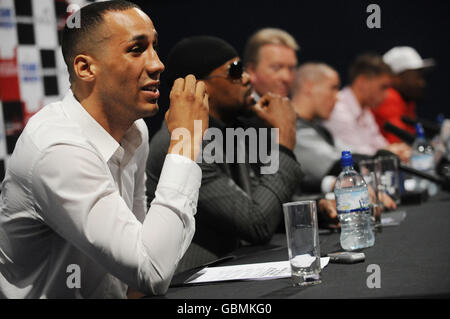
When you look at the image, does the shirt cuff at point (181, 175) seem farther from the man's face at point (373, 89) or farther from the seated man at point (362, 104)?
the man's face at point (373, 89)

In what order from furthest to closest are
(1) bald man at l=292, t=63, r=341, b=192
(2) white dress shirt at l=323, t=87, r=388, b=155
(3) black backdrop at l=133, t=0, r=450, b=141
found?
(2) white dress shirt at l=323, t=87, r=388, b=155, (3) black backdrop at l=133, t=0, r=450, b=141, (1) bald man at l=292, t=63, r=341, b=192

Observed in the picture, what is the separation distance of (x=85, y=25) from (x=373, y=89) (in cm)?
419

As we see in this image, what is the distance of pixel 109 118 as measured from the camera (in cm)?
124

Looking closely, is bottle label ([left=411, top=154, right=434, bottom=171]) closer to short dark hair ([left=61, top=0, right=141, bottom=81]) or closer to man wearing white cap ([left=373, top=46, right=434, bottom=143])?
short dark hair ([left=61, top=0, right=141, bottom=81])

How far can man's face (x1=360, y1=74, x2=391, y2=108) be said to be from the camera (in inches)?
198

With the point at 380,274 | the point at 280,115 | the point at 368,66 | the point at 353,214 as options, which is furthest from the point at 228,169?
the point at 368,66

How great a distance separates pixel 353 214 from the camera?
4.68 ft

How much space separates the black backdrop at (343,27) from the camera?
3875 millimetres

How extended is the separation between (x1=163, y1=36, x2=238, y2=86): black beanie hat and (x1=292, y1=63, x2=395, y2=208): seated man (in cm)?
40

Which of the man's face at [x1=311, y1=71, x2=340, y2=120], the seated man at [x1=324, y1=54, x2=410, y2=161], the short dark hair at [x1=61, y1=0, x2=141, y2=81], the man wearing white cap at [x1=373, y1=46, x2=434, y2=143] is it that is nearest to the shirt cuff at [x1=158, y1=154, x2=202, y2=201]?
the short dark hair at [x1=61, y1=0, x2=141, y2=81]

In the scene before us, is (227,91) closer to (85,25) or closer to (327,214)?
(327,214)

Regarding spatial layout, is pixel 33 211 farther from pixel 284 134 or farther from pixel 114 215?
pixel 284 134

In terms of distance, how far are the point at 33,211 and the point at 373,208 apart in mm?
984

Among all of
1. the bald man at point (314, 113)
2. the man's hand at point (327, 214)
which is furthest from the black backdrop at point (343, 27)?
the man's hand at point (327, 214)
